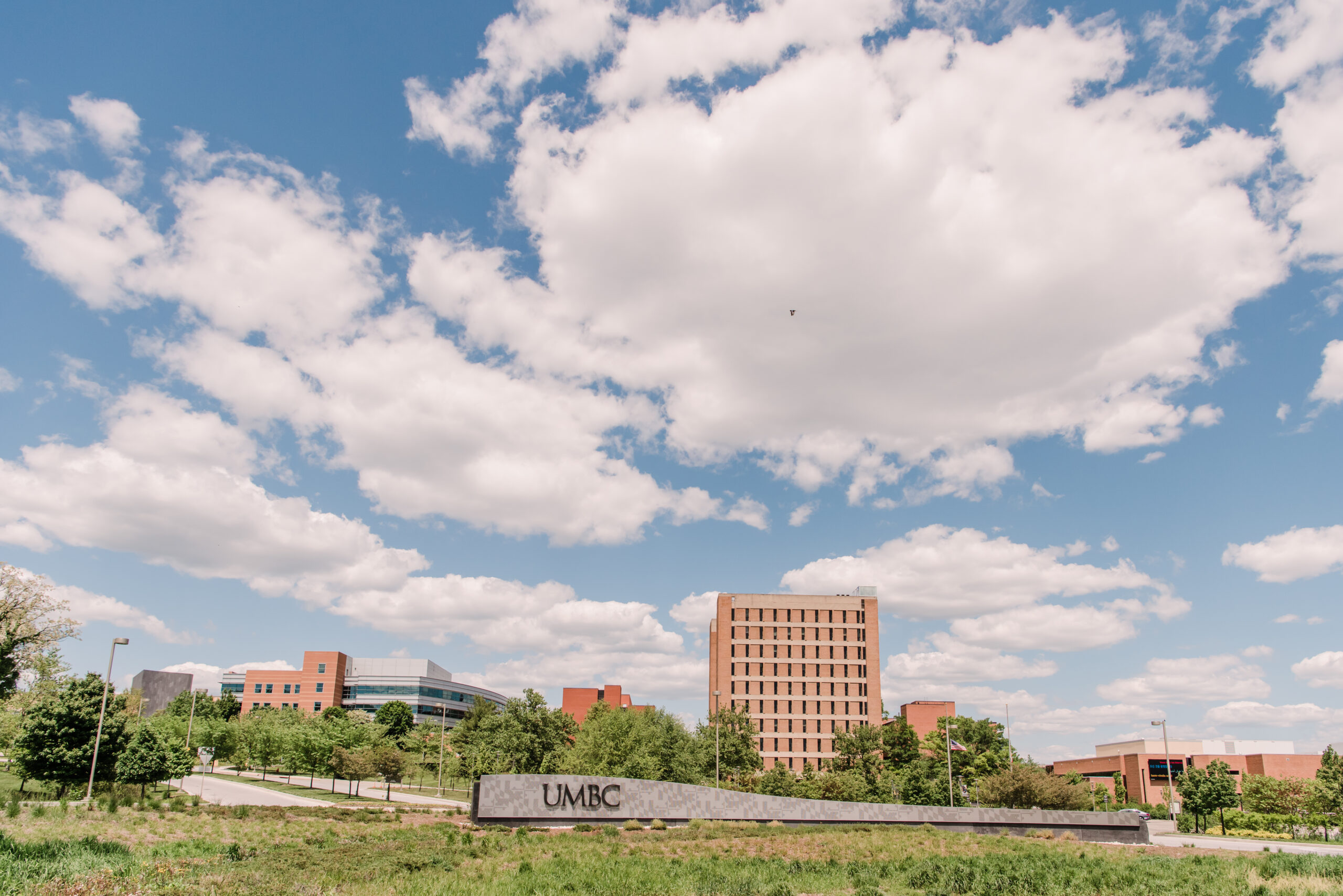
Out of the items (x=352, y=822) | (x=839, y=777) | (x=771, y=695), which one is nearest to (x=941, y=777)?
(x=839, y=777)

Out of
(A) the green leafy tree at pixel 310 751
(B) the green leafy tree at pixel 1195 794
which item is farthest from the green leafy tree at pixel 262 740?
(B) the green leafy tree at pixel 1195 794

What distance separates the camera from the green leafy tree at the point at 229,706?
12950cm

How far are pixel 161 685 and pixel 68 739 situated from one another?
13893 centimetres

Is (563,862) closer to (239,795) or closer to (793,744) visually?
(239,795)

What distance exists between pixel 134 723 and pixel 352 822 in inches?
1219

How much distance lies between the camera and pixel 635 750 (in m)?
67.8

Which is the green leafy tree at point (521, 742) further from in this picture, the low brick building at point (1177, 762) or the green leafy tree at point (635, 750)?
the low brick building at point (1177, 762)

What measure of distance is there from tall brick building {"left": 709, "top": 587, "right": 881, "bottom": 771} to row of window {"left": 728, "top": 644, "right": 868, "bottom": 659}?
0.11 m

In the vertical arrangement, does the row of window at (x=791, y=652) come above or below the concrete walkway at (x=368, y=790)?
above

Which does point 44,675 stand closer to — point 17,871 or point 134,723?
point 134,723

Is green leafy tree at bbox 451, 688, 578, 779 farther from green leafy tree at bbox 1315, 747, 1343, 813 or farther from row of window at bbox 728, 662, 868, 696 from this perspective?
green leafy tree at bbox 1315, 747, 1343, 813

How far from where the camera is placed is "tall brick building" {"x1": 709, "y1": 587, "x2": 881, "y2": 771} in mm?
113750

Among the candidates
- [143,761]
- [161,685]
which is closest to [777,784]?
[143,761]

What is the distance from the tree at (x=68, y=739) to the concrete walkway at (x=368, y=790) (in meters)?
9.07
